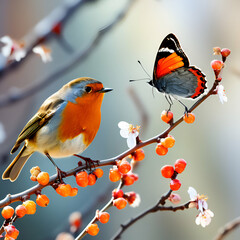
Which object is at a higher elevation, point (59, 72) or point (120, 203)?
point (59, 72)

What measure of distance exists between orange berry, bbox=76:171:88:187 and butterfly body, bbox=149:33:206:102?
0.17 meters

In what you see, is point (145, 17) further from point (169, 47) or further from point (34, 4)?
point (169, 47)

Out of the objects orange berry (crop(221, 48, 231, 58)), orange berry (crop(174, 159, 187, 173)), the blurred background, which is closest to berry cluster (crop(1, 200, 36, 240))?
orange berry (crop(174, 159, 187, 173))

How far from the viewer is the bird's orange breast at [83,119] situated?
2.13 ft

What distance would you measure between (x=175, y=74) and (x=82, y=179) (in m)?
0.21

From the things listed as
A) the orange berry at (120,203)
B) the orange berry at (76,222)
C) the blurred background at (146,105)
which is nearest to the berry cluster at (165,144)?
the orange berry at (120,203)

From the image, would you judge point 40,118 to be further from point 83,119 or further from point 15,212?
point 15,212

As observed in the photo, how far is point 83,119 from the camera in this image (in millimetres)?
655

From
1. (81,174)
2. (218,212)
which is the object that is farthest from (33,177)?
(218,212)

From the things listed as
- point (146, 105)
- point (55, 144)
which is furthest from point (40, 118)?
point (146, 105)

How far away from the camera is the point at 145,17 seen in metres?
2.36

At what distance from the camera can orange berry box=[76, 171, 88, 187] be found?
58cm

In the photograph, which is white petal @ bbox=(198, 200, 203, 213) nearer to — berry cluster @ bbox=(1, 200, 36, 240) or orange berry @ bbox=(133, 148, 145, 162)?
orange berry @ bbox=(133, 148, 145, 162)

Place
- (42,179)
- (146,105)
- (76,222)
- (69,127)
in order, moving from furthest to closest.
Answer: (146,105) → (76,222) → (69,127) → (42,179)
